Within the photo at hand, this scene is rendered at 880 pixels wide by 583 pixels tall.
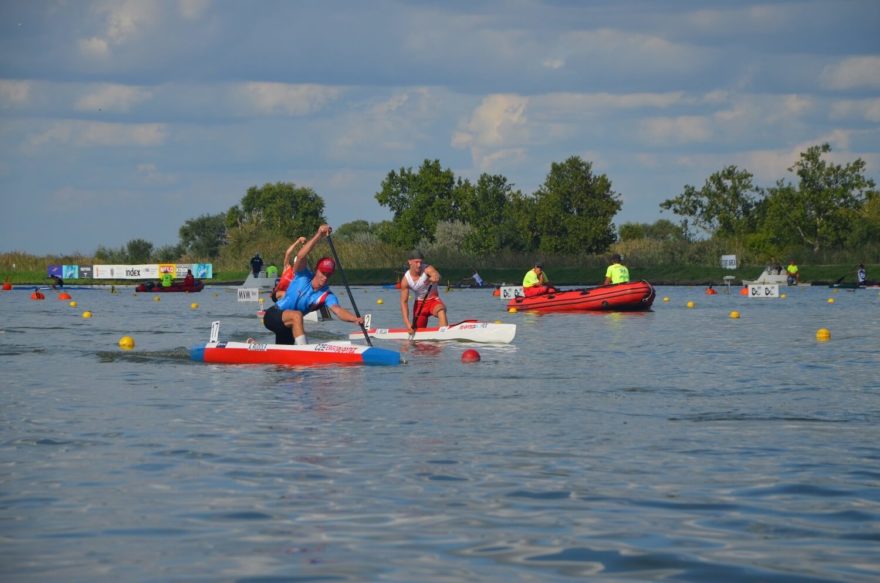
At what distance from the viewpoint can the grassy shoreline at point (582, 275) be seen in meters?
77.6

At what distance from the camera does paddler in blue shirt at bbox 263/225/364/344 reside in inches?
772

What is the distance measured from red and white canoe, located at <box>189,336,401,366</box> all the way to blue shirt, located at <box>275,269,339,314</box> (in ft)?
2.03

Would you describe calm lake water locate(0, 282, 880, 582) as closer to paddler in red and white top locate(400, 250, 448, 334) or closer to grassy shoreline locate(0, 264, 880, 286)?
paddler in red and white top locate(400, 250, 448, 334)

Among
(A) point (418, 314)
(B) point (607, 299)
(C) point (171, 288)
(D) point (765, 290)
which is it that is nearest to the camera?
(A) point (418, 314)

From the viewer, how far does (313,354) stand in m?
20.1

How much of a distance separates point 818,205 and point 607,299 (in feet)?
186

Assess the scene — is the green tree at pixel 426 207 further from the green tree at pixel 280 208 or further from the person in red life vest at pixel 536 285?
the person in red life vest at pixel 536 285

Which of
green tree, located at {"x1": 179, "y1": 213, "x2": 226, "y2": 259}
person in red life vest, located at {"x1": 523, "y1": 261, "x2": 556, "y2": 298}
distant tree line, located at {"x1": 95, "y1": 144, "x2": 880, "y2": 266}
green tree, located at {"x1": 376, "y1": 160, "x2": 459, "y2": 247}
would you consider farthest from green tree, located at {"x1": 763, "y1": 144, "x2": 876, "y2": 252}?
green tree, located at {"x1": 179, "y1": 213, "x2": 226, "y2": 259}

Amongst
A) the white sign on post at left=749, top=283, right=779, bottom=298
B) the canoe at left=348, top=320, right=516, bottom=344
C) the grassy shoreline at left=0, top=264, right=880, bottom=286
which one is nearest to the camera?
the canoe at left=348, top=320, right=516, bottom=344

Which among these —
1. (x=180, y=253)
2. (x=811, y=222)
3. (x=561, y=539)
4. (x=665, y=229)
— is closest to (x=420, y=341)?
(x=561, y=539)

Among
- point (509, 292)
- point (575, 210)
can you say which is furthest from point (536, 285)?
point (575, 210)

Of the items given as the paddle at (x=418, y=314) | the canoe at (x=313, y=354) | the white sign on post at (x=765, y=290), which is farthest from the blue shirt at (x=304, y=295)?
the white sign on post at (x=765, y=290)

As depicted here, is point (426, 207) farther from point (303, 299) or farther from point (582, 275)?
point (303, 299)

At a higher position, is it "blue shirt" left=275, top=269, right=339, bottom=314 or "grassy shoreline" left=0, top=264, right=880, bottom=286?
"grassy shoreline" left=0, top=264, right=880, bottom=286
